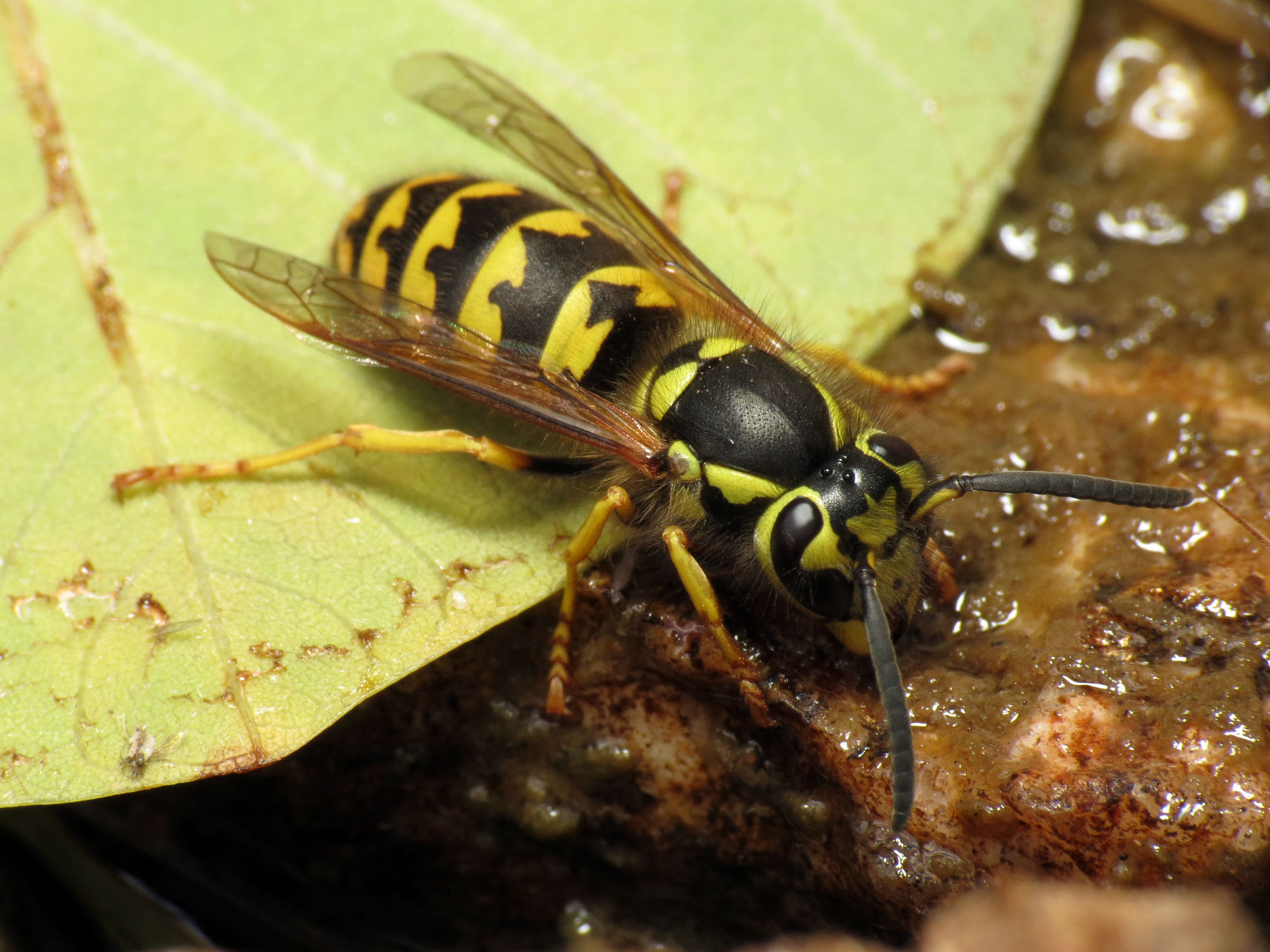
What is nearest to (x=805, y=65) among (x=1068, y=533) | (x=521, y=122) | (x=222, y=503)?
(x=521, y=122)

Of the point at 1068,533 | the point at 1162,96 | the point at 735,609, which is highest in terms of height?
the point at 1162,96

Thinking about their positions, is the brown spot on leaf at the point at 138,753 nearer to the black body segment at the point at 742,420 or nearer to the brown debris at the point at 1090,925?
the black body segment at the point at 742,420

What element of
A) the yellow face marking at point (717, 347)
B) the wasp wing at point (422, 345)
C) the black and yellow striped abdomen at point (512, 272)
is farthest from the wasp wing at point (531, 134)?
the wasp wing at point (422, 345)

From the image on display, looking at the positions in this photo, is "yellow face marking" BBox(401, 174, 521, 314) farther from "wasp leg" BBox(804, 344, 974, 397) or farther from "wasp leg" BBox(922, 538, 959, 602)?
"wasp leg" BBox(922, 538, 959, 602)

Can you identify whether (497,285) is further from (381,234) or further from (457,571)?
(457,571)

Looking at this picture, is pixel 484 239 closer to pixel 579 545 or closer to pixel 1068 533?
pixel 579 545

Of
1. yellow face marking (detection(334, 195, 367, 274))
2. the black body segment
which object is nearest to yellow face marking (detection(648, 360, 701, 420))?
the black body segment
